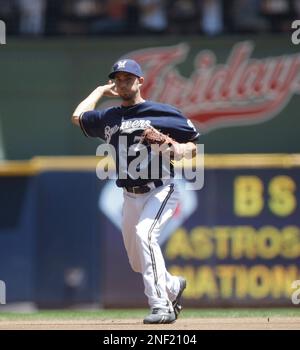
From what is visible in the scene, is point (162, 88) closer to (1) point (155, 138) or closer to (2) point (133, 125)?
(2) point (133, 125)

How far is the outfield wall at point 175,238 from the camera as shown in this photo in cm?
1141

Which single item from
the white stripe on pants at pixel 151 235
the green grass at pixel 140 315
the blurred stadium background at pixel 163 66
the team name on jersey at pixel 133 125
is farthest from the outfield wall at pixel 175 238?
the team name on jersey at pixel 133 125

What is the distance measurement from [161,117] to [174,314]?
1.33m

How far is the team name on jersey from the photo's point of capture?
6.73 metres

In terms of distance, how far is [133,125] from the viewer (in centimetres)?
676

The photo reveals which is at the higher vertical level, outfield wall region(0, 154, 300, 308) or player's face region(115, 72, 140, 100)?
player's face region(115, 72, 140, 100)

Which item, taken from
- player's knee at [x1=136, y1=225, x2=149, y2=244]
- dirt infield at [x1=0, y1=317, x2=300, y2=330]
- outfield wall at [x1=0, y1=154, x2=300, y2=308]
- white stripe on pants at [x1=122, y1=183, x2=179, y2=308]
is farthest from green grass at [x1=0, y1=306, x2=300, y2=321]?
player's knee at [x1=136, y1=225, x2=149, y2=244]

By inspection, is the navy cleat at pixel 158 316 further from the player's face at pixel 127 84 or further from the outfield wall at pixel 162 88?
the outfield wall at pixel 162 88

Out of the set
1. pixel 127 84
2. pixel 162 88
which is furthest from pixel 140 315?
pixel 162 88

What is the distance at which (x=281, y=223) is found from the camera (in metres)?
11.5

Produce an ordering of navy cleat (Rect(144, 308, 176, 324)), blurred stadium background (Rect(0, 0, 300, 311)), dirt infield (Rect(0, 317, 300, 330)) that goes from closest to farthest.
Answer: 1. dirt infield (Rect(0, 317, 300, 330))
2. navy cleat (Rect(144, 308, 176, 324))
3. blurred stadium background (Rect(0, 0, 300, 311))

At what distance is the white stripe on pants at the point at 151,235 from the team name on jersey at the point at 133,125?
45 centimetres

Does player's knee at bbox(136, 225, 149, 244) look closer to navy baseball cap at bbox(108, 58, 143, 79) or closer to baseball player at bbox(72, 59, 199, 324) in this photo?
baseball player at bbox(72, 59, 199, 324)

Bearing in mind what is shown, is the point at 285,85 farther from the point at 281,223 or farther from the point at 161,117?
the point at 161,117
